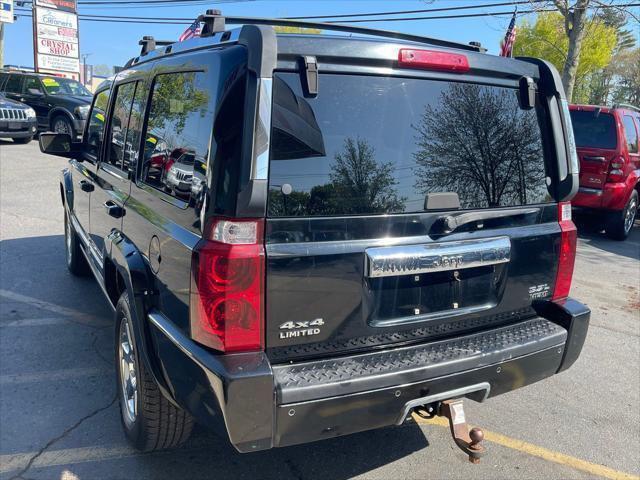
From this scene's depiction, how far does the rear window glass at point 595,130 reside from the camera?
880 cm

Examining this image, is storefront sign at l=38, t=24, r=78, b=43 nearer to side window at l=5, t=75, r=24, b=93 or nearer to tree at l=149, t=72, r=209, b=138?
side window at l=5, t=75, r=24, b=93

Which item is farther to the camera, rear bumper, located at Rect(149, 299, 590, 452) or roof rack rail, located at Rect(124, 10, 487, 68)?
roof rack rail, located at Rect(124, 10, 487, 68)

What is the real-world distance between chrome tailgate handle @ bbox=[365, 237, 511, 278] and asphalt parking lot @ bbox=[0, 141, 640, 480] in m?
0.99

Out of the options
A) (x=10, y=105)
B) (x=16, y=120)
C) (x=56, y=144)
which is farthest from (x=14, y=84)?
(x=56, y=144)

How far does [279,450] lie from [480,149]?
6.46ft

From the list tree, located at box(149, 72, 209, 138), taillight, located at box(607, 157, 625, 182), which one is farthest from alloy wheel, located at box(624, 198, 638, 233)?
tree, located at box(149, 72, 209, 138)

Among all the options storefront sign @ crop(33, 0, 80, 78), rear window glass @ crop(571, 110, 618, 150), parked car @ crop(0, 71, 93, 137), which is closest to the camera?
rear window glass @ crop(571, 110, 618, 150)

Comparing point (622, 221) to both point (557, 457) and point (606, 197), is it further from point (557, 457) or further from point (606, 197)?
point (557, 457)

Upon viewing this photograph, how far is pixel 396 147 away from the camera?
2547 millimetres

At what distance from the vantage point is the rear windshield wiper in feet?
8.66

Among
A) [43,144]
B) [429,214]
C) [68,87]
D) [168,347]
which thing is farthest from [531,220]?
[68,87]

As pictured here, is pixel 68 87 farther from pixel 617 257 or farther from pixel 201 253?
pixel 201 253

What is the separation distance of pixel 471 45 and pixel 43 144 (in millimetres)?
3487

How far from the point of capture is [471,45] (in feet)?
11.1
